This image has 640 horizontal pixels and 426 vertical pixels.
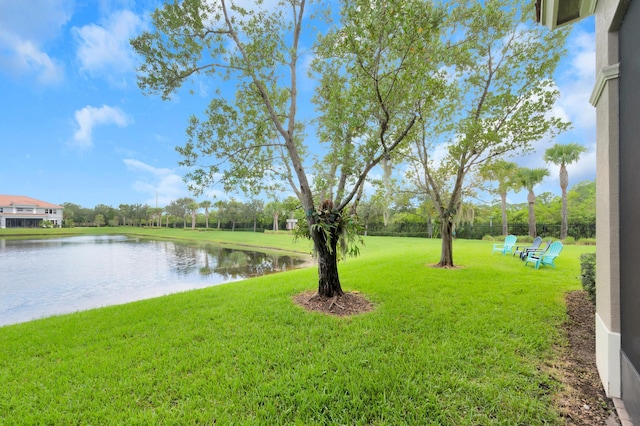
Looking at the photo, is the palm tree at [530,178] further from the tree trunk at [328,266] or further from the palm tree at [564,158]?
the tree trunk at [328,266]

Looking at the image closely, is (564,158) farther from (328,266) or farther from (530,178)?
(328,266)

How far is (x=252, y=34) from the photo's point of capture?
503 centimetres

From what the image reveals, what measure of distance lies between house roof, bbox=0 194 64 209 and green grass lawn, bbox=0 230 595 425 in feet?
213

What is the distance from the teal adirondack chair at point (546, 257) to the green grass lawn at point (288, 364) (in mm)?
3622

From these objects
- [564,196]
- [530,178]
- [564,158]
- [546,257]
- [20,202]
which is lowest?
[546,257]

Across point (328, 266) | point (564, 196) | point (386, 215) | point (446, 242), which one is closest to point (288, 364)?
point (328, 266)

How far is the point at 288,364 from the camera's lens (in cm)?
278

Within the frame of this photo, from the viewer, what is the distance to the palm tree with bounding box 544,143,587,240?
1841 centimetres

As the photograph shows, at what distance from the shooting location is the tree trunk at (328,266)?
4.87 meters

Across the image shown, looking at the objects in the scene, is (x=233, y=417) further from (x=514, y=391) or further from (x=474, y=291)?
(x=474, y=291)

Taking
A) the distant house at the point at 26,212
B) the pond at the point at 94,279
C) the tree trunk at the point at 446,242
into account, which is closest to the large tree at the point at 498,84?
the tree trunk at the point at 446,242

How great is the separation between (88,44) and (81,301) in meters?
8.80

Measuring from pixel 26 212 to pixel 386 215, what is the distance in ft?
225

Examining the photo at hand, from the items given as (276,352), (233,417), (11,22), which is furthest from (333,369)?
(11,22)
